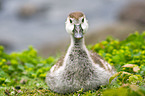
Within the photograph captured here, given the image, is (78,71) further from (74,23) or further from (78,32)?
(74,23)

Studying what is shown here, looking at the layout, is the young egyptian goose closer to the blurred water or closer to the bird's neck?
the bird's neck

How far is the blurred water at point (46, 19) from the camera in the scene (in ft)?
59.7

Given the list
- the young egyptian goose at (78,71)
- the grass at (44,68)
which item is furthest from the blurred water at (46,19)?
the young egyptian goose at (78,71)


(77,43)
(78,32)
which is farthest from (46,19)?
(78,32)

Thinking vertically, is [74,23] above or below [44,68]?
above

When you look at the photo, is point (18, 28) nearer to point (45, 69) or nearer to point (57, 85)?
point (45, 69)

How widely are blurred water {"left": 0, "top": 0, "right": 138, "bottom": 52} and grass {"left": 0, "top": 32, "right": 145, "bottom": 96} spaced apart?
28.2 ft

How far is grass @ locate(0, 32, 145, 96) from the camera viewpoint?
5895 mm

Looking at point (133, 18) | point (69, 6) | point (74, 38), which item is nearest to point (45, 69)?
point (74, 38)

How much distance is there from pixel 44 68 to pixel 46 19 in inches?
509

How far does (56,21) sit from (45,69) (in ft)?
40.3

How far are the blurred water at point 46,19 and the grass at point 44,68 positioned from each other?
28.2 ft

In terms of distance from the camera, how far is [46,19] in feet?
66.9

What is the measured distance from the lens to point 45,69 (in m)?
7.86
